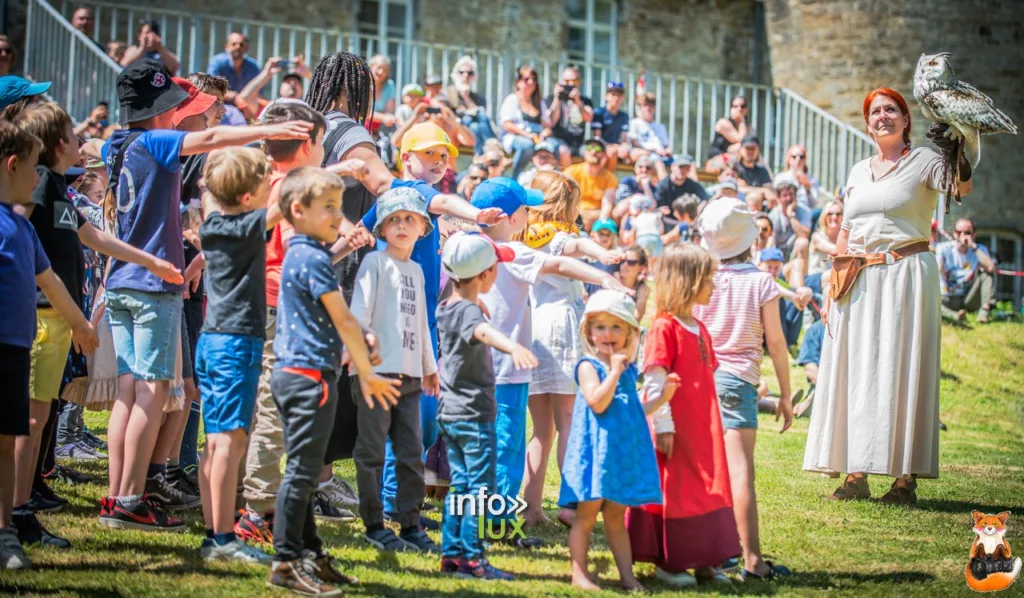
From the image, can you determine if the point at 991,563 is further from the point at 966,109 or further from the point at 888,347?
the point at 966,109

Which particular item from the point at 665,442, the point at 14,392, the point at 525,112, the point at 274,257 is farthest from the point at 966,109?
the point at 525,112

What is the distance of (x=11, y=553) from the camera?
15.5 feet

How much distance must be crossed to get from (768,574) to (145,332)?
3.06 m

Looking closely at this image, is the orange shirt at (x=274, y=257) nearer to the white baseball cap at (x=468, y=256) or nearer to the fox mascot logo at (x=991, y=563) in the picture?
the white baseball cap at (x=468, y=256)

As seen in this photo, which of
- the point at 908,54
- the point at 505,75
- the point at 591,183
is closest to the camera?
the point at 591,183

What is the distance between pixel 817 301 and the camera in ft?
47.8

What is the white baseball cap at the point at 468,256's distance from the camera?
5.18 m

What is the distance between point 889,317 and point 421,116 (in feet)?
25.6

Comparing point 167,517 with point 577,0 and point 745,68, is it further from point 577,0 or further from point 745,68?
point 745,68

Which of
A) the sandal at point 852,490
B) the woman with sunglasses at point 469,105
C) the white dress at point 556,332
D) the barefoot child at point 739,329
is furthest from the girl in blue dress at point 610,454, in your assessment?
the woman with sunglasses at point 469,105

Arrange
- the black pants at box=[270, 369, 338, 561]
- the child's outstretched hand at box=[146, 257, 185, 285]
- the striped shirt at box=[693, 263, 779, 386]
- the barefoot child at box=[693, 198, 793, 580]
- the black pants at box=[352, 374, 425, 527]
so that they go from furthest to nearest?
the striped shirt at box=[693, 263, 779, 386] < the barefoot child at box=[693, 198, 793, 580] < the black pants at box=[352, 374, 425, 527] < the child's outstretched hand at box=[146, 257, 185, 285] < the black pants at box=[270, 369, 338, 561]

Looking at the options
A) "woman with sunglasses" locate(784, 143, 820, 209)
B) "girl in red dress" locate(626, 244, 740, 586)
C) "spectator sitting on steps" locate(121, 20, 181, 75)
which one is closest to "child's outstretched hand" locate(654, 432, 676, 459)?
"girl in red dress" locate(626, 244, 740, 586)

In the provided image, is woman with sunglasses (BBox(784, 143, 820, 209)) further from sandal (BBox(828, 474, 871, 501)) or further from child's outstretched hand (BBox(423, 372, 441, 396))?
child's outstretched hand (BBox(423, 372, 441, 396))

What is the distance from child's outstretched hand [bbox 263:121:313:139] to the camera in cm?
498
